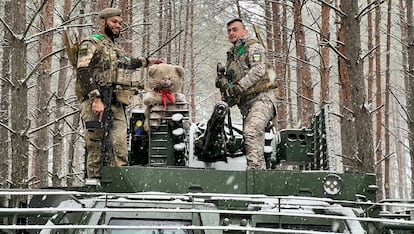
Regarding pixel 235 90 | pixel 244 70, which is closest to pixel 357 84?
pixel 244 70

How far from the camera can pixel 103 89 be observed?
8.45 m

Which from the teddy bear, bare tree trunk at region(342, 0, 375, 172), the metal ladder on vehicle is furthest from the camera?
bare tree trunk at region(342, 0, 375, 172)

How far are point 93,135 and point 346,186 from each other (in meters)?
3.15

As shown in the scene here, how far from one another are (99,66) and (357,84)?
3.78 m

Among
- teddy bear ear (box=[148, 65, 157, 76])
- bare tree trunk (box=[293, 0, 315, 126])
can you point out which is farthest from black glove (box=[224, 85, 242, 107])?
bare tree trunk (box=[293, 0, 315, 126])

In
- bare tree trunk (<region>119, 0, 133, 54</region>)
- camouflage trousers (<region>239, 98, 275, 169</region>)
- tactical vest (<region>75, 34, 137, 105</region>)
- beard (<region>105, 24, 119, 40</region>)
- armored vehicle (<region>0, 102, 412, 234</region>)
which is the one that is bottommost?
Answer: armored vehicle (<region>0, 102, 412, 234</region>)

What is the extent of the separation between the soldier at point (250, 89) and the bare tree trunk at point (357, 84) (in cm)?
176

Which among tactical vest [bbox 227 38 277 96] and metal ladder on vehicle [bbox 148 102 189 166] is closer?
tactical vest [bbox 227 38 277 96]

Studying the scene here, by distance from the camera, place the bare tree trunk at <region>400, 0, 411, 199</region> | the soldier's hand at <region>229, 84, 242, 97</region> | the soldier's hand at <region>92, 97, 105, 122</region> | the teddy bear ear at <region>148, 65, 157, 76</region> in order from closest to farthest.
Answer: the soldier's hand at <region>92, 97, 105, 122</region>, the soldier's hand at <region>229, 84, 242, 97</region>, the teddy bear ear at <region>148, 65, 157, 76</region>, the bare tree trunk at <region>400, 0, 411, 199</region>

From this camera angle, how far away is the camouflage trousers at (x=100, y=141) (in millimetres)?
8539

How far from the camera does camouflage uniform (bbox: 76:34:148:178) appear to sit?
852cm

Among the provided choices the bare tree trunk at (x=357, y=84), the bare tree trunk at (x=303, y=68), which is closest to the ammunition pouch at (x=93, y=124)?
the bare tree trunk at (x=357, y=84)

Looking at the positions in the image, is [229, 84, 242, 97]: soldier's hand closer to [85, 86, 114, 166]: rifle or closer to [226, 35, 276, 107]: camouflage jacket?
Answer: [226, 35, 276, 107]: camouflage jacket

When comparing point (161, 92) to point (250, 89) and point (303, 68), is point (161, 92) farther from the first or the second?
point (303, 68)
